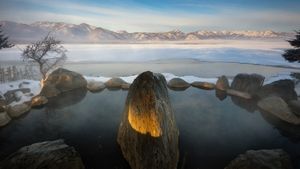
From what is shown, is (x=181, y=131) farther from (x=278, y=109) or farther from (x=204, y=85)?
(x=204, y=85)

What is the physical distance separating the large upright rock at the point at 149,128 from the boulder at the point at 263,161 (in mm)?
3258

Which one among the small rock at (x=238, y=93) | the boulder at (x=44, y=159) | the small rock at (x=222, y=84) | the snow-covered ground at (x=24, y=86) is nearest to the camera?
the boulder at (x=44, y=159)

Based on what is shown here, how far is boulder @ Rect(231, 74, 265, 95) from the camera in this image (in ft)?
73.2

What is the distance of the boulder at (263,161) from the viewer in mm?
9852

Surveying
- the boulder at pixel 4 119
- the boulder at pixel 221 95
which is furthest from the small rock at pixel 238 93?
the boulder at pixel 4 119

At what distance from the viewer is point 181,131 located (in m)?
15.0

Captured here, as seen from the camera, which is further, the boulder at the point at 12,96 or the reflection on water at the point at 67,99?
the reflection on water at the point at 67,99

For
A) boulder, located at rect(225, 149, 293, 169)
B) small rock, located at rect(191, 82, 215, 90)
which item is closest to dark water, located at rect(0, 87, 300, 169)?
boulder, located at rect(225, 149, 293, 169)

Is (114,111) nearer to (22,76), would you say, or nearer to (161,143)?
(161,143)

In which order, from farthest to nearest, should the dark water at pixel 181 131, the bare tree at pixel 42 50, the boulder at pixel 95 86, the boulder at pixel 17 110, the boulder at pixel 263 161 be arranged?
1. the bare tree at pixel 42 50
2. the boulder at pixel 95 86
3. the boulder at pixel 17 110
4. the dark water at pixel 181 131
5. the boulder at pixel 263 161

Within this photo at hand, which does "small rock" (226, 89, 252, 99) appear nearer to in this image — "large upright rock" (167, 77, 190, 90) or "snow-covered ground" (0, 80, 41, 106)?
"large upright rock" (167, 77, 190, 90)

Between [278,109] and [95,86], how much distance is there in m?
19.1


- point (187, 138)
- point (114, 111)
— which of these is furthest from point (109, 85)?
point (187, 138)

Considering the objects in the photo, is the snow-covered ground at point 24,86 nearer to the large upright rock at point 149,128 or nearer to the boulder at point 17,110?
the boulder at point 17,110
